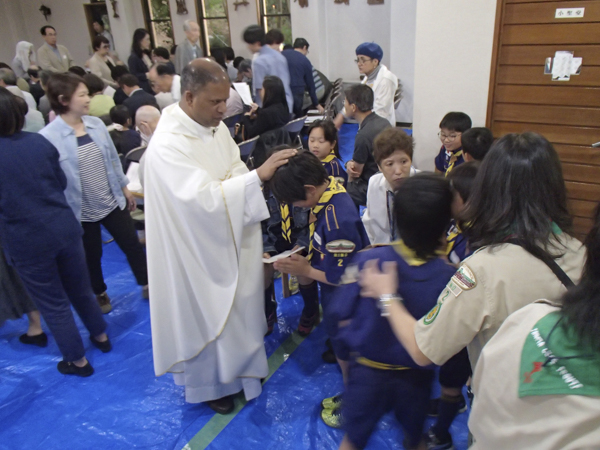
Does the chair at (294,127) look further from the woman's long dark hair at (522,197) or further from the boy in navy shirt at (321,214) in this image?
the woman's long dark hair at (522,197)

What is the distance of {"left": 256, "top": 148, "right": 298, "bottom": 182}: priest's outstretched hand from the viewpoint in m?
1.90

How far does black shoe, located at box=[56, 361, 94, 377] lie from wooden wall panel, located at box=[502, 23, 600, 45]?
3.71 m

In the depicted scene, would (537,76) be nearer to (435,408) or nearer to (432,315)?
(435,408)

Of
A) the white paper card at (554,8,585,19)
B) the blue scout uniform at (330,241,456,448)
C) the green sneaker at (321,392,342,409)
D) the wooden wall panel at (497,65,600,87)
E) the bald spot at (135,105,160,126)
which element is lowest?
the green sneaker at (321,392,342,409)

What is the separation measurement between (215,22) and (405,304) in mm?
10051

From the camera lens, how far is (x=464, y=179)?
1635mm

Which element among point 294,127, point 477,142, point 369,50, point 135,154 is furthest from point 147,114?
point 477,142

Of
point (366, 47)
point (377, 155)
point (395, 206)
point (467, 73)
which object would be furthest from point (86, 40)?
point (395, 206)

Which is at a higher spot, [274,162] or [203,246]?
[274,162]

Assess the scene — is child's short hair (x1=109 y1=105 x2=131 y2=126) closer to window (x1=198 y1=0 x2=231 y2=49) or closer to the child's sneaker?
the child's sneaker

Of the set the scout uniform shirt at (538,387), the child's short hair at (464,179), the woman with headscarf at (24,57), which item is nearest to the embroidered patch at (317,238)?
the child's short hair at (464,179)

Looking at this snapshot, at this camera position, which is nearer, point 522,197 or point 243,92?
point 522,197

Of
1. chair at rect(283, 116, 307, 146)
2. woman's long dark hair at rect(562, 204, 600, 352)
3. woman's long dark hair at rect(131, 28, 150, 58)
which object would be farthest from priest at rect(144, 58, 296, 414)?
woman's long dark hair at rect(131, 28, 150, 58)

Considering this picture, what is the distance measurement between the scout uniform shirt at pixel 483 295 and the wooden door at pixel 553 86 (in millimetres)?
2567
